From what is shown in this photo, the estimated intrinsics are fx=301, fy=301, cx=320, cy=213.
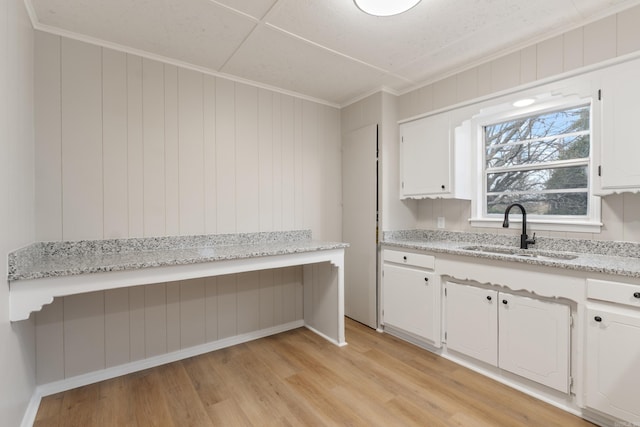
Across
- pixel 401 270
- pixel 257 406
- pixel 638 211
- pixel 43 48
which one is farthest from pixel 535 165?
pixel 43 48

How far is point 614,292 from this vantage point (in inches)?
62.2

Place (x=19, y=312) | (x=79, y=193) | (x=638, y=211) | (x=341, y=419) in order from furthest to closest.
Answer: (x=79, y=193) < (x=638, y=211) < (x=341, y=419) < (x=19, y=312)

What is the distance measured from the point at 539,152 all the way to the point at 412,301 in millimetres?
1596

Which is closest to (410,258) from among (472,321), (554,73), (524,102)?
(472,321)

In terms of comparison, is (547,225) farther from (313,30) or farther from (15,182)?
(15,182)

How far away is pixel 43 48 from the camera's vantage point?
1.96 metres

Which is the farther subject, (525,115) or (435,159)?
(435,159)

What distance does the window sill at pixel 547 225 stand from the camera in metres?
2.02

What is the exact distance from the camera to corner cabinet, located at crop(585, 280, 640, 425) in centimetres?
152

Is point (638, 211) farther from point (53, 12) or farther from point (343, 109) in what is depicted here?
point (53, 12)

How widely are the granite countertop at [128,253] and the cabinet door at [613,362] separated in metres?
1.72

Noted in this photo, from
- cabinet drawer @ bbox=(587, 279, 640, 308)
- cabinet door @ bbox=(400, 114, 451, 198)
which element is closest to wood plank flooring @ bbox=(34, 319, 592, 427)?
cabinet drawer @ bbox=(587, 279, 640, 308)

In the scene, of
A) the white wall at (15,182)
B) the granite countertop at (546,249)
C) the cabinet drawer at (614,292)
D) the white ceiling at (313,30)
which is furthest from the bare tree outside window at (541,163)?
the white wall at (15,182)

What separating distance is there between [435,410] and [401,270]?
1148mm
